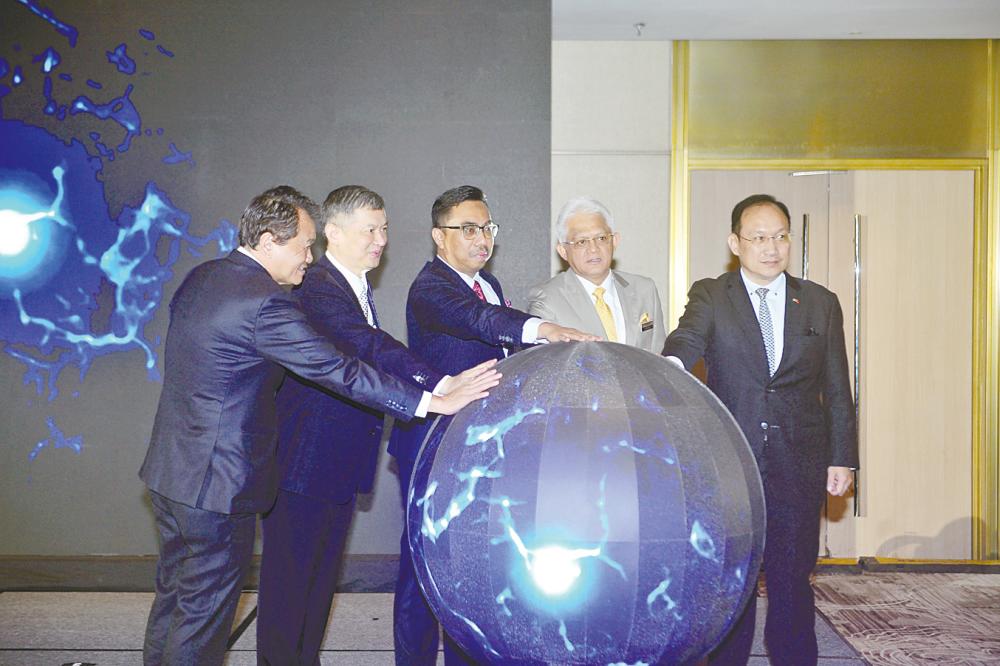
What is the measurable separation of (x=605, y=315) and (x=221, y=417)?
122cm

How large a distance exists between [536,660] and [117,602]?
10.7 ft

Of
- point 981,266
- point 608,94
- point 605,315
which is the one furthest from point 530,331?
point 981,266

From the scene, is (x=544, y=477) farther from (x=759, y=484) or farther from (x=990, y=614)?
(x=990, y=614)

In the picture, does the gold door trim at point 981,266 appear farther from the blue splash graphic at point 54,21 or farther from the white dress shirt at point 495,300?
the blue splash graphic at point 54,21

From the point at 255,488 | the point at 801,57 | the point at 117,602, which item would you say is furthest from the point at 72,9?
the point at 801,57

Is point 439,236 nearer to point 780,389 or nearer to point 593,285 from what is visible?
point 593,285

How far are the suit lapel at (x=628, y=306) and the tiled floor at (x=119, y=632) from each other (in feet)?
4.63

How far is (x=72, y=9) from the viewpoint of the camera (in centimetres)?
443

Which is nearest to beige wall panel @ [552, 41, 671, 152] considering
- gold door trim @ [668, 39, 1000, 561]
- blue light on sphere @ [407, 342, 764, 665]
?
gold door trim @ [668, 39, 1000, 561]

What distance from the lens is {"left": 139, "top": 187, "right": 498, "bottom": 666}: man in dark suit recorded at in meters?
2.48

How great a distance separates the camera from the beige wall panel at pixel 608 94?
16.2 feet

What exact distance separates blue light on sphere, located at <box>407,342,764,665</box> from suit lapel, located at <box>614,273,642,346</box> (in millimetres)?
1299

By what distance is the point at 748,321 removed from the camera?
2934 millimetres

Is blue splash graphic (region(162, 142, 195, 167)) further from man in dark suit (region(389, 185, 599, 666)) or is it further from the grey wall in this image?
man in dark suit (region(389, 185, 599, 666))
